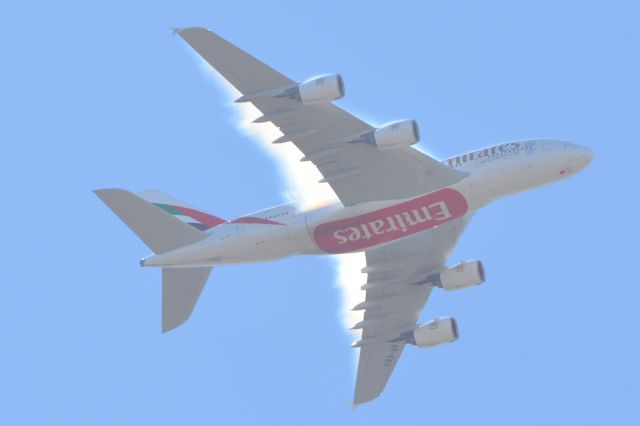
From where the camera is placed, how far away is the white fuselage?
67.0 metres

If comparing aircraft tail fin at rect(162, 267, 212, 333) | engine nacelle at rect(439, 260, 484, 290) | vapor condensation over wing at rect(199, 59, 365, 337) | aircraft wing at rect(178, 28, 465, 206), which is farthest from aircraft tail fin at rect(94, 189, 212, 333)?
engine nacelle at rect(439, 260, 484, 290)

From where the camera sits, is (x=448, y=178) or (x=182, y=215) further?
(x=182, y=215)

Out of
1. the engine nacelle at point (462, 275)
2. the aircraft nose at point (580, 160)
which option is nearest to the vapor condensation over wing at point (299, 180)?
the engine nacelle at point (462, 275)

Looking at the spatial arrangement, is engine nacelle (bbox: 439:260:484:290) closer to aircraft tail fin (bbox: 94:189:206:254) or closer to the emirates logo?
the emirates logo

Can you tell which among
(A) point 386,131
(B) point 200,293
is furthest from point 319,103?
(B) point 200,293

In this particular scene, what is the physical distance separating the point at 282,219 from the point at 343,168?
146 inches

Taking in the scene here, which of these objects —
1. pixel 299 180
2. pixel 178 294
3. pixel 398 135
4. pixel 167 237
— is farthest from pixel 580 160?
pixel 178 294

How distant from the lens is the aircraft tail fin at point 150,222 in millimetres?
66812

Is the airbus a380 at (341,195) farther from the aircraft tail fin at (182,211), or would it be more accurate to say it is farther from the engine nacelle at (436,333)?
the engine nacelle at (436,333)

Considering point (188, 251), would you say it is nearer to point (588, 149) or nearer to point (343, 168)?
point (343, 168)

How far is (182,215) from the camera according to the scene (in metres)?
71.5

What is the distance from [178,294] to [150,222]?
4.85 metres

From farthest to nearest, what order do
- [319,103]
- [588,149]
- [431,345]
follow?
1. [431,345]
2. [588,149]
3. [319,103]

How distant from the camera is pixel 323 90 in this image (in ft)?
206
